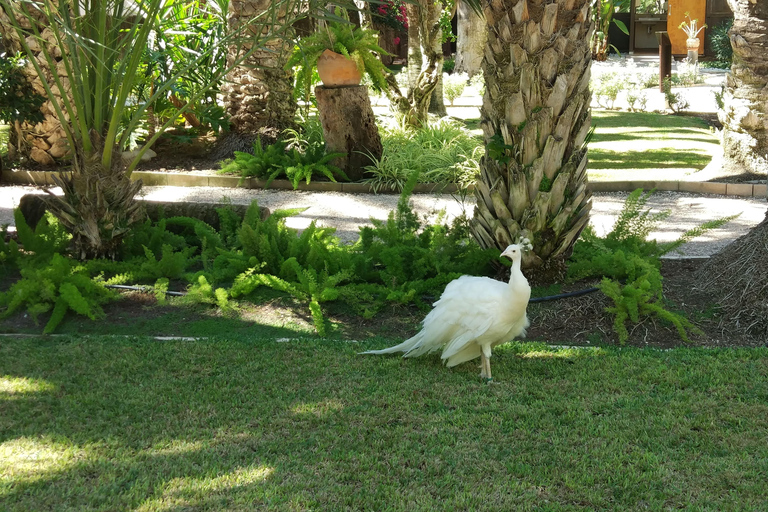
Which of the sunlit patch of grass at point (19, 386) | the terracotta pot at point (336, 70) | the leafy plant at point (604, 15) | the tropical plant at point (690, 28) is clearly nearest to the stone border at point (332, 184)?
the terracotta pot at point (336, 70)

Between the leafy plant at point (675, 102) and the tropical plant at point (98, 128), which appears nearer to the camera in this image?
the tropical plant at point (98, 128)

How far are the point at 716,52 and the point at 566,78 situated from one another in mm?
25711

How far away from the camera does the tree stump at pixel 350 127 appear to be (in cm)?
1028

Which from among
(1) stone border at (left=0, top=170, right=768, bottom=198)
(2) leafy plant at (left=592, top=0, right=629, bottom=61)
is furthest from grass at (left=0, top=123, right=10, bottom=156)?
(2) leafy plant at (left=592, top=0, right=629, bottom=61)

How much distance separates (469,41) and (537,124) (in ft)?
61.4

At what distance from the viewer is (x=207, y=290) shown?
5.51 m

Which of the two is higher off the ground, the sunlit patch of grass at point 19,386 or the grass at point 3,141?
the grass at point 3,141

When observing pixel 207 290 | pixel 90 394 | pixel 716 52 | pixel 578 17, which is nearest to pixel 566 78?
pixel 578 17

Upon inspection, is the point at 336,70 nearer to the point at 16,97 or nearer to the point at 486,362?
the point at 16,97

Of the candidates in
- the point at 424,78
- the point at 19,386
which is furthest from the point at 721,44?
the point at 19,386

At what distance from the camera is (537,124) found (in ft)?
16.8

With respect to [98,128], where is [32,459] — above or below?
below

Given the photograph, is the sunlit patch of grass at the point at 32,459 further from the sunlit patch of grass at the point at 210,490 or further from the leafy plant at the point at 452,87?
the leafy plant at the point at 452,87

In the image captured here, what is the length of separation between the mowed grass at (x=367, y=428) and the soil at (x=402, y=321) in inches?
11.9
